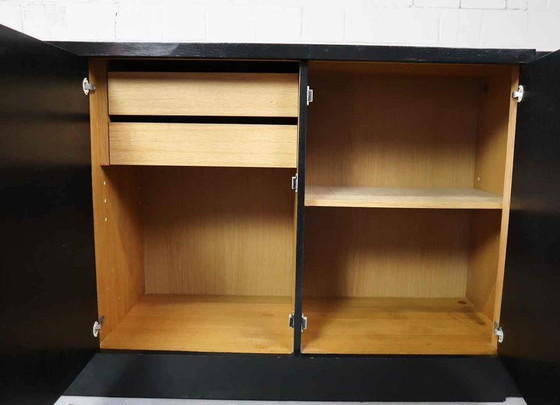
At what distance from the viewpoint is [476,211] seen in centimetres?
156

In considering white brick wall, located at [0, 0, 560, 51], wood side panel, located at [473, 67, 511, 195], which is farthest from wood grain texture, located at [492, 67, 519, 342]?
white brick wall, located at [0, 0, 560, 51]

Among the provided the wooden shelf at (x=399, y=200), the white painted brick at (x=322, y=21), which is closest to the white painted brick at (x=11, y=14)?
the white painted brick at (x=322, y=21)

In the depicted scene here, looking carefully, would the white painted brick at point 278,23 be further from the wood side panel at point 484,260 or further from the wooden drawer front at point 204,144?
the wood side panel at point 484,260

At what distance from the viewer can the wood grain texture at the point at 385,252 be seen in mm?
1605

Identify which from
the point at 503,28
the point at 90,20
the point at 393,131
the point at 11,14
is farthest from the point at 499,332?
the point at 11,14

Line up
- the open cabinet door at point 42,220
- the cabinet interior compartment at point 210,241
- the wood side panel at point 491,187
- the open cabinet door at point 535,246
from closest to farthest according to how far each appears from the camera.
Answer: the open cabinet door at point 42,220 < the open cabinet door at point 535,246 < the wood side panel at point 491,187 < the cabinet interior compartment at point 210,241

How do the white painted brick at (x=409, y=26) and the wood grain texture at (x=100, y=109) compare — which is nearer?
the wood grain texture at (x=100, y=109)

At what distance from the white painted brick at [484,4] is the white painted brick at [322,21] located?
1.55ft

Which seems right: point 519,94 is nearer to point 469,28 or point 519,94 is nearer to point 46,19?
point 469,28

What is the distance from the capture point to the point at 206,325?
4.44 feet

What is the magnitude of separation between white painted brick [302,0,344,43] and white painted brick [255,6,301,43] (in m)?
0.03

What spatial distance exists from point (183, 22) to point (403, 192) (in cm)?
103

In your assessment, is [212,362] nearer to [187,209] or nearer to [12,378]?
[12,378]

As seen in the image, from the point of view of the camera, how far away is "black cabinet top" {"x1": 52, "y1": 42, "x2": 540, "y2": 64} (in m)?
1.05
